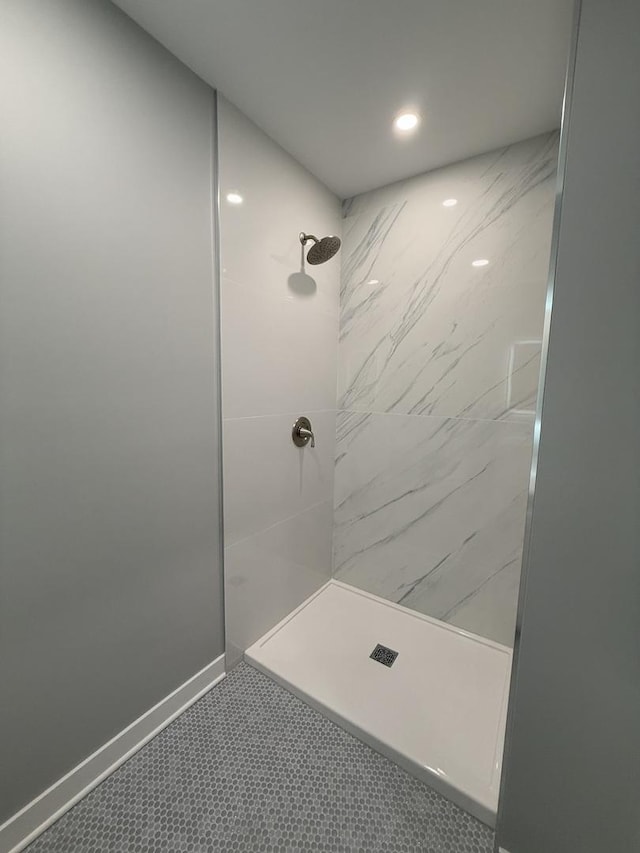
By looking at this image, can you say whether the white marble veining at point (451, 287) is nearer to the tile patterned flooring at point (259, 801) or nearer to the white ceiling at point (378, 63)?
the white ceiling at point (378, 63)

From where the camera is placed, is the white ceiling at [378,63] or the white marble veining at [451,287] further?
the white marble veining at [451,287]

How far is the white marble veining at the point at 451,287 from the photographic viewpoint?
1.36 m

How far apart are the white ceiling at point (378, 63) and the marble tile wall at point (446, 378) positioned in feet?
0.74

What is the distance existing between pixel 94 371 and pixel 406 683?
164 centimetres

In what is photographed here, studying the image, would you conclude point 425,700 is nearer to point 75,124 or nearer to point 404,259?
point 404,259

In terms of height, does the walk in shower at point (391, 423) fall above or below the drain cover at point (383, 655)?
above

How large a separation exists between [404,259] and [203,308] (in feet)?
3.39

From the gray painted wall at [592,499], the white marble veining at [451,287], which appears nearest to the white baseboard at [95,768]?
the gray painted wall at [592,499]

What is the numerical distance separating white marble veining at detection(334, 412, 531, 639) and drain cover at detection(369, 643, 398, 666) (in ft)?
1.04

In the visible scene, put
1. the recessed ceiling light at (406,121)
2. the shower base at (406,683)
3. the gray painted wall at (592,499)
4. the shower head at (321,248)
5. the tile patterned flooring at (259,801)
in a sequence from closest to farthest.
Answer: the gray painted wall at (592,499) < the tile patterned flooring at (259,801) < the shower base at (406,683) < the recessed ceiling light at (406,121) < the shower head at (321,248)

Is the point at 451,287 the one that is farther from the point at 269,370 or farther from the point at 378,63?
the point at 269,370

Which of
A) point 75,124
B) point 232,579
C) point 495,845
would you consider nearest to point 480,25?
point 75,124

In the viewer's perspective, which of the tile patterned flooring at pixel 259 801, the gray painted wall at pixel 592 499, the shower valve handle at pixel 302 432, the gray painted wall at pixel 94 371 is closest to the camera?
the gray painted wall at pixel 592 499

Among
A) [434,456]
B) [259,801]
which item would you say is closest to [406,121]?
[434,456]
